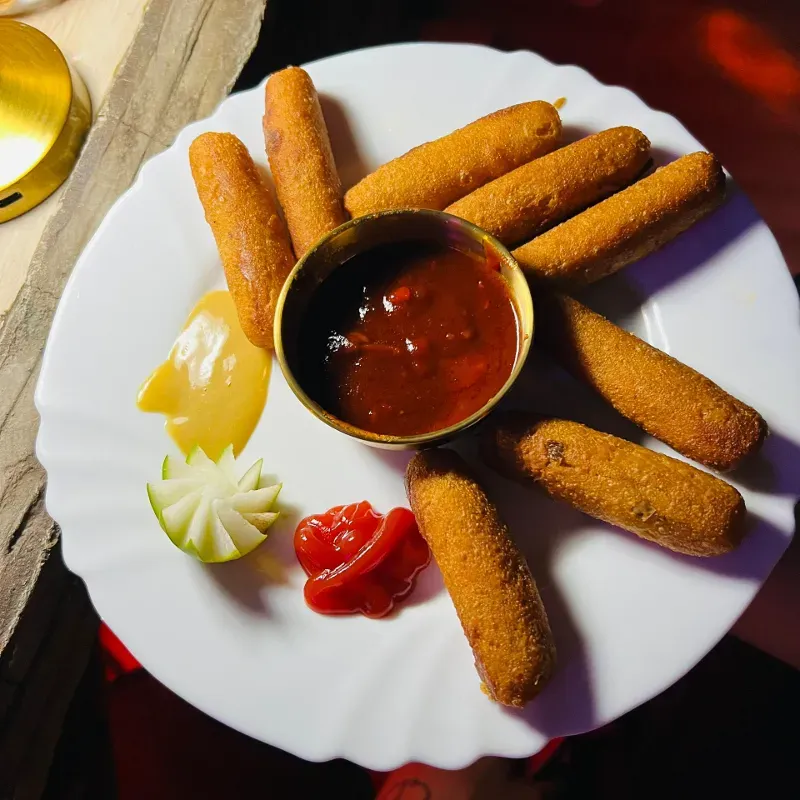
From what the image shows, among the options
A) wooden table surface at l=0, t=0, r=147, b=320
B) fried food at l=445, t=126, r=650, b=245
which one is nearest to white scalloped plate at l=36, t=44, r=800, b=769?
fried food at l=445, t=126, r=650, b=245

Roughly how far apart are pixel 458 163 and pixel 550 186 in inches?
12.0

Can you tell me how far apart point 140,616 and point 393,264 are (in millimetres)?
1257

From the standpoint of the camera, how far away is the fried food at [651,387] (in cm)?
208

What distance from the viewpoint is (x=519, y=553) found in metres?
2.11

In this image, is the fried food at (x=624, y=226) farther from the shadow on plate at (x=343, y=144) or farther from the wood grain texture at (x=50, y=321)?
the wood grain texture at (x=50, y=321)

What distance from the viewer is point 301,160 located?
2.42 metres

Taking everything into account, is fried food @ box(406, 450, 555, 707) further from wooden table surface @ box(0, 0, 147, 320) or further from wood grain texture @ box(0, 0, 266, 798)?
wooden table surface @ box(0, 0, 147, 320)

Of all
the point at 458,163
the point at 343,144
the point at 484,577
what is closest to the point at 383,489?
the point at 484,577

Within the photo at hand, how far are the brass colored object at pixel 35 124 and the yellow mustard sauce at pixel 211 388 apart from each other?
3.24 feet

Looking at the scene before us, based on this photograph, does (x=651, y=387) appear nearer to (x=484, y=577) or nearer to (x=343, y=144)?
(x=484, y=577)

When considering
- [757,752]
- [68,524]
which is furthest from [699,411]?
[68,524]

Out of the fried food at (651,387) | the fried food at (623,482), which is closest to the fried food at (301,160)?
the fried food at (651,387)

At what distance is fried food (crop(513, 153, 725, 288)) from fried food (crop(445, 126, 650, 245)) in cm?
7

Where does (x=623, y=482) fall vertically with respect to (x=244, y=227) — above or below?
below
